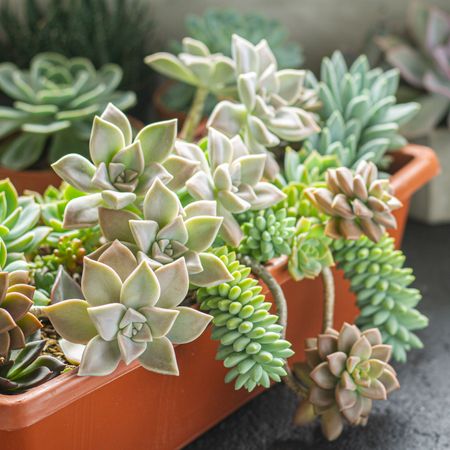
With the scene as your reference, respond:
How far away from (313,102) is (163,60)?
7.4 inches

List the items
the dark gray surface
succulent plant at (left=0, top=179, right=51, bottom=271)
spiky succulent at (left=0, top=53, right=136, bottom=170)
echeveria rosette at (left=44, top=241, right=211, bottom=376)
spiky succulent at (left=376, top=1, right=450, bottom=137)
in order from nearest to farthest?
echeveria rosette at (left=44, top=241, right=211, bottom=376) → succulent plant at (left=0, top=179, right=51, bottom=271) → the dark gray surface → spiky succulent at (left=0, top=53, right=136, bottom=170) → spiky succulent at (left=376, top=1, right=450, bottom=137)

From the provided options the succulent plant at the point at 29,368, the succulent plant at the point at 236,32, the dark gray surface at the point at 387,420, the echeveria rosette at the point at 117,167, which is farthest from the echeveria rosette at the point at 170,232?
the succulent plant at the point at 236,32

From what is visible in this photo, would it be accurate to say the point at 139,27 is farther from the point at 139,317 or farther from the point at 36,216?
the point at 139,317

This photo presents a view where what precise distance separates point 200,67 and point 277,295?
0.31 metres

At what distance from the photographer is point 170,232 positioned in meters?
0.72

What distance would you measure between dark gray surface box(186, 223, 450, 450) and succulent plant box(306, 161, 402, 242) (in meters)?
0.23

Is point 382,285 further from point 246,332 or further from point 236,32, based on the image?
point 236,32

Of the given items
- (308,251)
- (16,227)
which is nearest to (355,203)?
(308,251)

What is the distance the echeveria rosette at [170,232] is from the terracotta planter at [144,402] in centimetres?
9

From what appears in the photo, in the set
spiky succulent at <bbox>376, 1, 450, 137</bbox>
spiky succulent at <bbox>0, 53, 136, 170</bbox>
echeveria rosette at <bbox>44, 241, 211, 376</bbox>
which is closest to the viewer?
echeveria rosette at <bbox>44, 241, 211, 376</bbox>

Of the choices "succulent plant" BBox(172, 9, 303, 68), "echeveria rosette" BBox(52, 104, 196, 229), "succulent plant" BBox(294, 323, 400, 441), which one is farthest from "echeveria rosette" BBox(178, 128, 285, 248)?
"succulent plant" BBox(172, 9, 303, 68)

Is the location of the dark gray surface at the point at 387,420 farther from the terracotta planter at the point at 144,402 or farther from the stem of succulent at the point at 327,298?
the stem of succulent at the point at 327,298

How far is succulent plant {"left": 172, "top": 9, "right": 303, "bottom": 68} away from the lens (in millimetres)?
1247

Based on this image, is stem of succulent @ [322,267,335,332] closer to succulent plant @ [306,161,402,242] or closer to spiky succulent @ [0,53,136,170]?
succulent plant @ [306,161,402,242]
